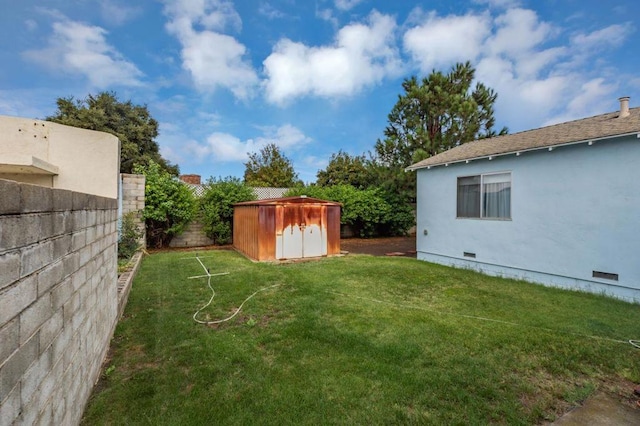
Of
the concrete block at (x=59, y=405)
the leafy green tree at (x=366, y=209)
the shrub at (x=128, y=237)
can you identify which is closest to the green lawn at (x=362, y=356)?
the concrete block at (x=59, y=405)

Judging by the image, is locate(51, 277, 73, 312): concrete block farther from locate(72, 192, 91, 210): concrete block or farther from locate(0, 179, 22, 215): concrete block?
locate(0, 179, 22, 215): concrete block

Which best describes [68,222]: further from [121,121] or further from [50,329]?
[121,121]

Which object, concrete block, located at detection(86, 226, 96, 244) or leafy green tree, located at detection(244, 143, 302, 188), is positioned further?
leafy green tree, located at detection(244, 143, 302, 188)

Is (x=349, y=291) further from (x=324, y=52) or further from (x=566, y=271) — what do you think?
(x=324, y=52)

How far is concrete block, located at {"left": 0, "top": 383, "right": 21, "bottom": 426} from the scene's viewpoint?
1.20 m

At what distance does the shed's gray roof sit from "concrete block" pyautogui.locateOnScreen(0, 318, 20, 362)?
26.9ft

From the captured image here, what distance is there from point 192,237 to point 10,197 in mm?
12213

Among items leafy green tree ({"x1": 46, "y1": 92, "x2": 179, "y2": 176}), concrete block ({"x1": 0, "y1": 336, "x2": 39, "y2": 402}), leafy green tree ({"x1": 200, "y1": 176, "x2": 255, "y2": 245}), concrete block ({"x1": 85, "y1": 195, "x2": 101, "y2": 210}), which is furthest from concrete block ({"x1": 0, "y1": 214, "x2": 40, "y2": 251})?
leafy green tree ({"x1": 46, "y1": 92, "x2": 179, "y2": 176})

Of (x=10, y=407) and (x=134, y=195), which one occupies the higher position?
(x=134, y=195)

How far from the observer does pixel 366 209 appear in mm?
15062

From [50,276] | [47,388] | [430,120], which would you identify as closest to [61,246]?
[50,276]

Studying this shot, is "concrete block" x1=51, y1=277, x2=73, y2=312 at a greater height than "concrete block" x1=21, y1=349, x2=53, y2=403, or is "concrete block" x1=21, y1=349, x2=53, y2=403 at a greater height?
"concrete block" x1=51, y1=277, x2=73, y2=312

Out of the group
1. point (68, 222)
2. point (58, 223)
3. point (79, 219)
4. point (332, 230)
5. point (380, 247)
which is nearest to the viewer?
point (58, 223)

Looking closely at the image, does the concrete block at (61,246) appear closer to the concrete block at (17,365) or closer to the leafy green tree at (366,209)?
the concrete block at (17,365)
